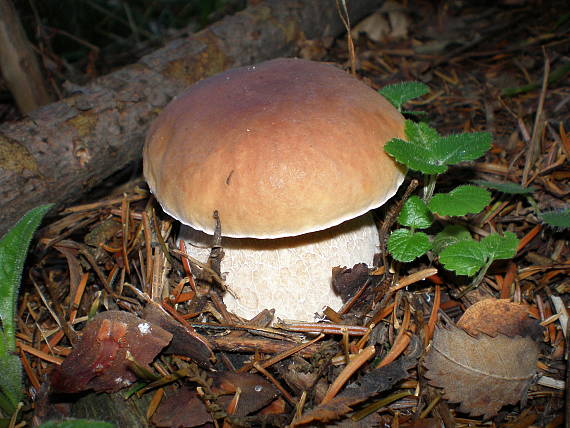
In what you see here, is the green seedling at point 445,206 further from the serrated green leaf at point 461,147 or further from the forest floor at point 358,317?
the forest floor at point 358,317

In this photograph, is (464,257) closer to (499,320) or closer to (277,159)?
(499,320)

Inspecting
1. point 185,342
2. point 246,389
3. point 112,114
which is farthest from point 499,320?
point 112,114

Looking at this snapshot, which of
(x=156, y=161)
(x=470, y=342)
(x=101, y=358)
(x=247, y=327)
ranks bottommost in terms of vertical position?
(x=470, y=342)

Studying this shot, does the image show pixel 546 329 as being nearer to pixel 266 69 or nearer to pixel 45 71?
pixel 266 69

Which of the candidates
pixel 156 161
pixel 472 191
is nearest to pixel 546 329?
pixel 472 191

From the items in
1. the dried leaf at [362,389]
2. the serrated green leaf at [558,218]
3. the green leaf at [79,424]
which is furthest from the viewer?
the serrated green leaf at [558,218]

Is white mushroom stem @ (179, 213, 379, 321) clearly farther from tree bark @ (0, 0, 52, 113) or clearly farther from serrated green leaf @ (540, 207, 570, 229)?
tree bark @ (0, 0, 52, 113)

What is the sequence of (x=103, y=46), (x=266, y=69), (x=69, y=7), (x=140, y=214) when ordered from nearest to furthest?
(x=266, y=69) < (x=140, y=214) < (x=69, y=7) < (x=103, y=46)

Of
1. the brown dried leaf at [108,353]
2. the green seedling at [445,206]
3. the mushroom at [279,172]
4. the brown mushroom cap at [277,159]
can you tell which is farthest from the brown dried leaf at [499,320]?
the brown dried leaf at [108,353]
